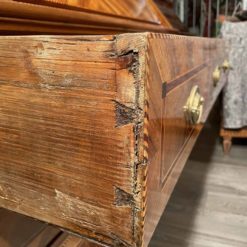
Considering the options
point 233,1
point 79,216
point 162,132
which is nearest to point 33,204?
point 79,216

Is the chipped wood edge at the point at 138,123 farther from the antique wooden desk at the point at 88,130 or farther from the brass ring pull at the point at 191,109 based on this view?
the brass ring pull at the point at 191,109

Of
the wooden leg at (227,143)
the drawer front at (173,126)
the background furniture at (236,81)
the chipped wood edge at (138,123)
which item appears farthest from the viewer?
the wooden leg at (227,143)

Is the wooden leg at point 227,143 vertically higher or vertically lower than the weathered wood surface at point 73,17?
lower

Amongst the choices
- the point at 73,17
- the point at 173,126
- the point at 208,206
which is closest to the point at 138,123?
the point at 173,126

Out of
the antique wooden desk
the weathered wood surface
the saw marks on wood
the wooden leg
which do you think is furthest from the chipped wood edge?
the wooden leg

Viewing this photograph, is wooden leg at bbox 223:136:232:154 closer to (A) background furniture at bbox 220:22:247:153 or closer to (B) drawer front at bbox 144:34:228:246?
(A) background furniture at bbox 220:22:247:153

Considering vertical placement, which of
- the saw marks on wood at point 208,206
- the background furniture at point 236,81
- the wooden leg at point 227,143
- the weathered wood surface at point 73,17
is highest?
the weathered wood surface at point 73,17

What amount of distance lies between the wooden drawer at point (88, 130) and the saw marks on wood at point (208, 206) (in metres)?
0.80

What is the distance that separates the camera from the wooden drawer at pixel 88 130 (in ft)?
0.85

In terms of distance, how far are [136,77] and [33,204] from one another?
7.5 inches

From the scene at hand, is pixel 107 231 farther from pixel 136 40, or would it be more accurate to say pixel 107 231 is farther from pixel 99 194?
pixel 136 40

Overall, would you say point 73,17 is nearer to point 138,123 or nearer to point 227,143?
point 138,123

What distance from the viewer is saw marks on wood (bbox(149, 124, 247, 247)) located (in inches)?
41.7

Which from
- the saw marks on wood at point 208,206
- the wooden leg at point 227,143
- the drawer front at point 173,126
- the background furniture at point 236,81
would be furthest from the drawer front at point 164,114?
the wooden leg at point 227,143
